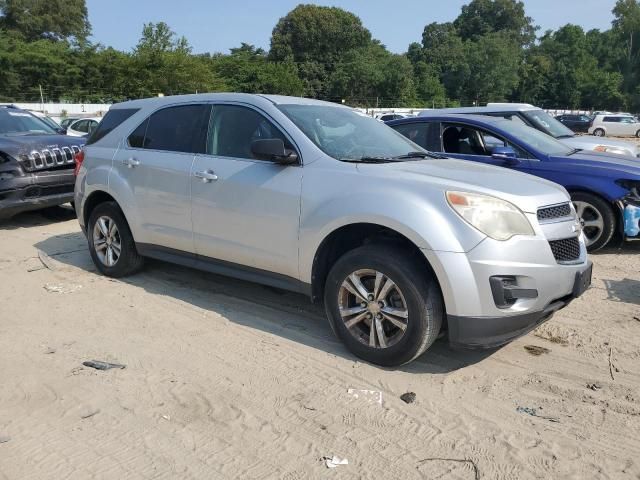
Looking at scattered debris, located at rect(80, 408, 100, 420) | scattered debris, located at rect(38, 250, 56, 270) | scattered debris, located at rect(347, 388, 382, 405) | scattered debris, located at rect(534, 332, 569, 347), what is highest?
scattered debris, located at rect(534, 332, 569, 347)

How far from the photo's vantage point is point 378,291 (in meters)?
3.75

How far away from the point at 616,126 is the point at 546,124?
106 ft

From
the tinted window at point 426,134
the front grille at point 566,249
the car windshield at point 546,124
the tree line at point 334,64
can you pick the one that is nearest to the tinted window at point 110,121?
the tinted window at point 426,134

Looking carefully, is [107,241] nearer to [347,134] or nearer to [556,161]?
[347,134]

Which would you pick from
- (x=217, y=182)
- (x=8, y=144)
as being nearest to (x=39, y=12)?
(x=8, y=144)

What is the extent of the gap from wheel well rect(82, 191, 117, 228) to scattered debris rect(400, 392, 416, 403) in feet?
12.1

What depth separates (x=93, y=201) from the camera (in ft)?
19.8

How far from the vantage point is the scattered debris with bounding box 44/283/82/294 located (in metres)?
5.52

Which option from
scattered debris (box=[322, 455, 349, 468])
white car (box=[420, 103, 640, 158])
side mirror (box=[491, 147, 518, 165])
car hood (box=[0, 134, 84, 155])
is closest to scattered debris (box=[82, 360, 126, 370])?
scattered debris (box=[322, 455, 349, 468])

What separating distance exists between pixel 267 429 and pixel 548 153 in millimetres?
5322

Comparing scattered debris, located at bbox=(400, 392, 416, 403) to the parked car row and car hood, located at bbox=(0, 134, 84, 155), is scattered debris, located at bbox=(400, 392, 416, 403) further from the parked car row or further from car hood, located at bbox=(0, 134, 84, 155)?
car hood, located at bbox=(0, 134, 84, 155)

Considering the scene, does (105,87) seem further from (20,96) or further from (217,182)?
(217,182)

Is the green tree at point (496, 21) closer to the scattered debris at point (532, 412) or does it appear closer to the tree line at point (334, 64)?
the tree line at point (334, 64)

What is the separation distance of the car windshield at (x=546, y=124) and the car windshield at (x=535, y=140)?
166cm
